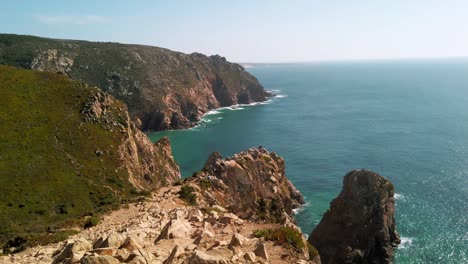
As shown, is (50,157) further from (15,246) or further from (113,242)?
(113,242)

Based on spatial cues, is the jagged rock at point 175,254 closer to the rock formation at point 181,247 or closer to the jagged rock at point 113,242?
the rock formation at point 181,247

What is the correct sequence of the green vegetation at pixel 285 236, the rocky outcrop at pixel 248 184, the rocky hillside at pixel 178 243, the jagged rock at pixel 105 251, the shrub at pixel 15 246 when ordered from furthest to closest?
the rocky outcrop at pixel 248 184 < the shrub at pixel 15 246 < the green vegetation at pixel 285 236 < the jagged rock at pixel 105 251 < the rocky hillside at pixel 178 243

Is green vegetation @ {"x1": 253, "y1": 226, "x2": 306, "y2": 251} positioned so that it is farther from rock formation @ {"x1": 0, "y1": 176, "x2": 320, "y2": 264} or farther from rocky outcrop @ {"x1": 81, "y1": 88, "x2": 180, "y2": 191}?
rocky outcrop @ {"x1": 81, "y1": 88, "x2": 180, "y2": 191}

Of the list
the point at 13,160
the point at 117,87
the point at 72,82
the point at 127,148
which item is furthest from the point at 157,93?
the point at 13,160

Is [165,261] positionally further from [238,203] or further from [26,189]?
[26,189]

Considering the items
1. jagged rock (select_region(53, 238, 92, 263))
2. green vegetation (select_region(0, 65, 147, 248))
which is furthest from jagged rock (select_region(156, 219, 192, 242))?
green vegetation (select_region(0, 65, 147, 248))

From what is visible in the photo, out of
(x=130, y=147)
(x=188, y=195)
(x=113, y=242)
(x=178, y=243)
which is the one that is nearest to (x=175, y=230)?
(x=178, y=243)

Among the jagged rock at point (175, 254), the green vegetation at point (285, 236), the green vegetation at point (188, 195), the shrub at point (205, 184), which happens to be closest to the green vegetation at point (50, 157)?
the green vegetation at point (188, 195)
